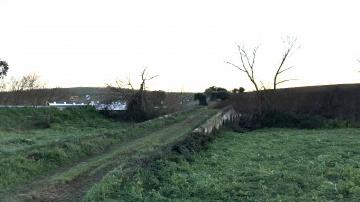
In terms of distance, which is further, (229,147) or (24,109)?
(24,109)

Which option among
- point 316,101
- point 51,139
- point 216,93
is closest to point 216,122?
point 51,139

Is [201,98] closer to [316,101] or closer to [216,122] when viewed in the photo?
[316,101]

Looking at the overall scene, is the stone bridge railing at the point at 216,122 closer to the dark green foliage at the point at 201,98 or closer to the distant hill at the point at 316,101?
the distant hill at the point at 316,101

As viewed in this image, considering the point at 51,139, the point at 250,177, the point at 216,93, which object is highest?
the point at 216,93

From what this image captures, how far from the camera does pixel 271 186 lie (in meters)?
11.8

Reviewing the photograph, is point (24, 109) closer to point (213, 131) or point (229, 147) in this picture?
point (213, 131)

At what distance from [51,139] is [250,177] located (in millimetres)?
11313

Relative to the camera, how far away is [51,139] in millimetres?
21766

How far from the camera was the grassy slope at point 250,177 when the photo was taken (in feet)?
35.4

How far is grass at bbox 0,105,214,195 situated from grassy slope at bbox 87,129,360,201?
89.0 inches

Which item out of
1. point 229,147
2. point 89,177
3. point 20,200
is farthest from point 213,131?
point 20,200

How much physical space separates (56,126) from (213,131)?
9.58 m

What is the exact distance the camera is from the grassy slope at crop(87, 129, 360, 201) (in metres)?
10.8

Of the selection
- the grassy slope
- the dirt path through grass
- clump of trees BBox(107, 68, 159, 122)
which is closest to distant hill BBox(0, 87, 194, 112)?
clump of trees BBox(107, 68, 159, 122)
